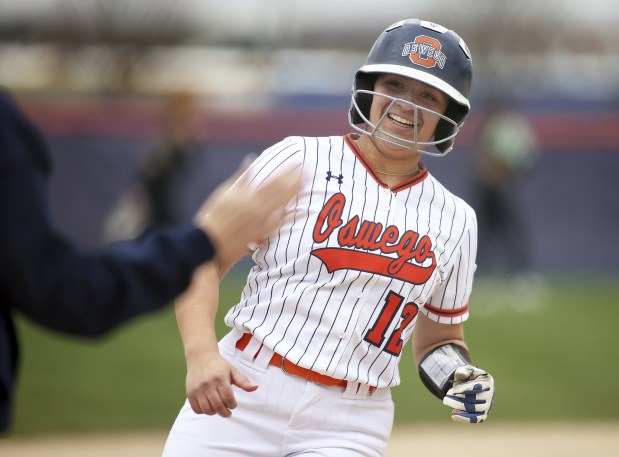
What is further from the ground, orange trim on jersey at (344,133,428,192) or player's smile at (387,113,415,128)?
player's smile at (387,113,415,128)

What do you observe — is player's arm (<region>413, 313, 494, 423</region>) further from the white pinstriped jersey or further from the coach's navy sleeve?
the coach's navy sleeve

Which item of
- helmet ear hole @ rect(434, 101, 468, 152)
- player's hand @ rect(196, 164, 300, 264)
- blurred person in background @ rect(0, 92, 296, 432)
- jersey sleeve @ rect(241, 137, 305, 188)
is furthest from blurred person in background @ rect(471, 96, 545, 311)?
blurred person in background @ rect(0, 92, 296, 432)

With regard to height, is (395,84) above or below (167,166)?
above

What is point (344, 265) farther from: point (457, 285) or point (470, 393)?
point (470, 393)

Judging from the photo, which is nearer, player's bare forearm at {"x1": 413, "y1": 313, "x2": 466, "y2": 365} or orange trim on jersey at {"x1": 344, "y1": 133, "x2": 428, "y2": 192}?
orange trim on jersey at {"x1": 344, "y1": 133, "x2": 428, "y2": 192}

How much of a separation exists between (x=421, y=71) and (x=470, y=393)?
1046 millimetres

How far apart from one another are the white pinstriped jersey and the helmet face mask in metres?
0.19

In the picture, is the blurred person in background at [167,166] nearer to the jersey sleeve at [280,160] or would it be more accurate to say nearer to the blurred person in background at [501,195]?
the blurred person in background at [501,195]

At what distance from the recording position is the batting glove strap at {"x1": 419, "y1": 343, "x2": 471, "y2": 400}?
3079 millimetres

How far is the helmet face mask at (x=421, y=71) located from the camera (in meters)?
3.03

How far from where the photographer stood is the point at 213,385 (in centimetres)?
257

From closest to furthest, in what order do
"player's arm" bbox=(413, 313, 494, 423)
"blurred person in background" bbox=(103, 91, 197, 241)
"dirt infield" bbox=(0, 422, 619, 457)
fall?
"player's arm" bbox=(413, 313, 494, 423) → "dirt infield" bbox=(0, 422, 619, 457) → "blurred person in background" bbox=(103, 91, 197, 241)

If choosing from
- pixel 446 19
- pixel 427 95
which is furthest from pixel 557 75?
pixel 427 95

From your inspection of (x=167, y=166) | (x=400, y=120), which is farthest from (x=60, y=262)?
(x=167, y=166)
